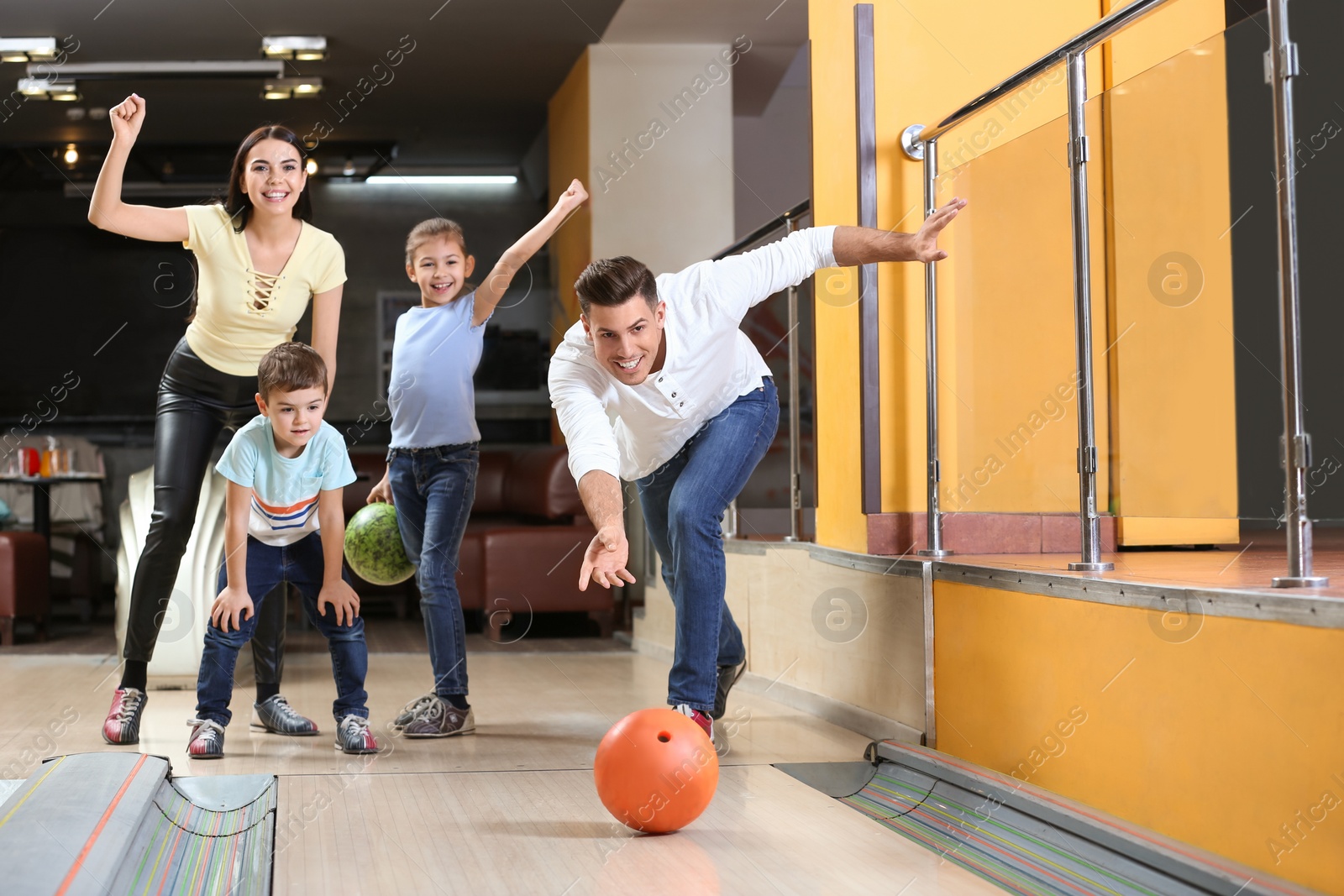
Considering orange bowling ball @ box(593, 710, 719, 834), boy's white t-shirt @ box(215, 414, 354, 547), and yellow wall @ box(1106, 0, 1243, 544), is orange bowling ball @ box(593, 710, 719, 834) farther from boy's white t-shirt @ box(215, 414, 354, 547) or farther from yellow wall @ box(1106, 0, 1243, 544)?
boy's white t-shirt @ box(215, 414, 354, 547)

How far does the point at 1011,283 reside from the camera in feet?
9.23

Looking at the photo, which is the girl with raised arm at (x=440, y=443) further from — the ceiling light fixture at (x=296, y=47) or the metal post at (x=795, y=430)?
the ceiling light fixture at (x=296, y=47)

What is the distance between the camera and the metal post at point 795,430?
3895mm

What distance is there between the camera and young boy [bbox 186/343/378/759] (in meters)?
2.77

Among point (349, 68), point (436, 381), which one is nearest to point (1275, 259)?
point (436, 381)

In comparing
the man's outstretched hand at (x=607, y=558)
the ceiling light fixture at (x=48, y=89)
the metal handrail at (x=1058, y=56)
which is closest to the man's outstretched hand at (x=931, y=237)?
the metal handrail at (x=1058, y=56)

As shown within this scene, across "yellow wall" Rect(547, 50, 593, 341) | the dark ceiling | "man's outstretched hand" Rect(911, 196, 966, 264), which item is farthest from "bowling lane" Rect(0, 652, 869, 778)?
the dark ceiling

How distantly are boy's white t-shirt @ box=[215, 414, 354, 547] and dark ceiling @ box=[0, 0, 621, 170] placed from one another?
382cm

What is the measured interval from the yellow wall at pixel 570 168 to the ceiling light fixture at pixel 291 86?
1413 millimetres

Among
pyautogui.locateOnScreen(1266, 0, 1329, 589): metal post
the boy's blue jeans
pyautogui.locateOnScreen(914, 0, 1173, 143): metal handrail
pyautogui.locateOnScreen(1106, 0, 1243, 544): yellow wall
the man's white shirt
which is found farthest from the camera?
the boy's blue jeans

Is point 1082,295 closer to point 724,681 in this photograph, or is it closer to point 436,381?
point 724,681

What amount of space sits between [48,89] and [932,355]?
5.98 m

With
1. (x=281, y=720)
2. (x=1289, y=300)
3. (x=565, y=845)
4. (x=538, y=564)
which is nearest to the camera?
(x=1289, y=300)

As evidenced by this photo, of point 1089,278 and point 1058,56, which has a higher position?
point 1058,56
